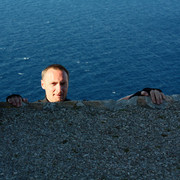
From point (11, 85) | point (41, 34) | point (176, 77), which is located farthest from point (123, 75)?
point (41, 34)

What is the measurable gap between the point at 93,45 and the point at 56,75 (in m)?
93.1

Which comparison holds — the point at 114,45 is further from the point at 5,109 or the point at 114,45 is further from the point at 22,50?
the point at 5,109

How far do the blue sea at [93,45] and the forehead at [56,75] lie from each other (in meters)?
66.9

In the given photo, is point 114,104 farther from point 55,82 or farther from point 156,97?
point 55,82

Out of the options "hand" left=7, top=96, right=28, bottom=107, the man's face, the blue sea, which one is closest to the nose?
the man's face

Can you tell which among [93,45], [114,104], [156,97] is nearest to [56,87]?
[114,104]

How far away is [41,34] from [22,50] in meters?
13.6

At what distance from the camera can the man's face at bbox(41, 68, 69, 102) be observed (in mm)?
7645

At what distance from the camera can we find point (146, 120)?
7297 millimetres

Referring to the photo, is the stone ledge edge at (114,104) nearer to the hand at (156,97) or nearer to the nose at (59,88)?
the hand at (156,97)

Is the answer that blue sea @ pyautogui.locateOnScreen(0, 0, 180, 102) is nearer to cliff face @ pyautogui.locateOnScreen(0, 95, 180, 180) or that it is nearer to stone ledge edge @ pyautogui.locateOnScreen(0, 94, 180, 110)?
stone ledge edge @ pyautogui.locateOnScreen(0, 94, 180, 110)

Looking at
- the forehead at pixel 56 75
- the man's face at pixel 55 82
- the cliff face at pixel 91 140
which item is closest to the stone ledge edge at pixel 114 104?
the cliff face at pixel 91 140

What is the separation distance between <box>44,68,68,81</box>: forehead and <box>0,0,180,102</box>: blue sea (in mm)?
66908

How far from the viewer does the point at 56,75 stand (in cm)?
764
